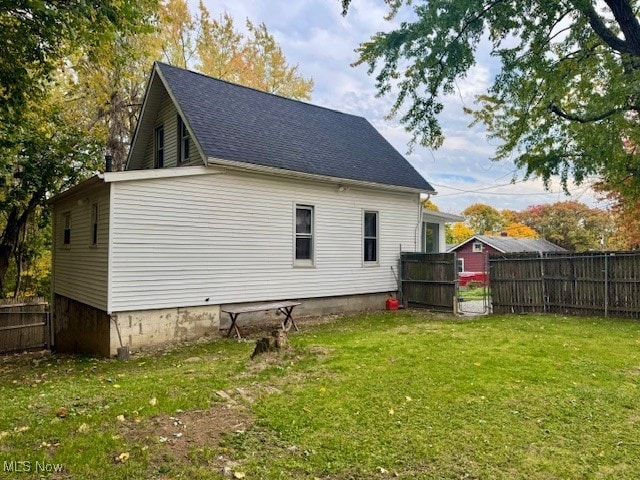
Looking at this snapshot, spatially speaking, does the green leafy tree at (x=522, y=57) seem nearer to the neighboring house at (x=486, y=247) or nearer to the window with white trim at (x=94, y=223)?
the window with white trim at (x=94, y=223)

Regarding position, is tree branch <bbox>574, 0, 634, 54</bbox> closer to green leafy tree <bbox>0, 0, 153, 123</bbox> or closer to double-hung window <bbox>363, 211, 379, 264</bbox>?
green leafy tree <bbox>0, 0, 153, 123</bbox>

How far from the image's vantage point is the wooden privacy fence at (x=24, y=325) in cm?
1170

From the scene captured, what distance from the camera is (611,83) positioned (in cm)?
780

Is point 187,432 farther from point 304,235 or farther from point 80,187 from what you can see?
point 304,235

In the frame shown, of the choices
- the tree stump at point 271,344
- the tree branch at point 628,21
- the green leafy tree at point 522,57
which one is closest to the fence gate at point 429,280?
the green leafy tree at point 522,57

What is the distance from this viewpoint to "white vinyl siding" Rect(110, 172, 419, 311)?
8.55 meters

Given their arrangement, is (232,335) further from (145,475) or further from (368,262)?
(145,475)

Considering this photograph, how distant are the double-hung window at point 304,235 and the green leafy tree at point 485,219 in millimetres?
43767

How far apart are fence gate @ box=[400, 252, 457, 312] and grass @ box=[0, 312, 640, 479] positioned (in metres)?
4.88

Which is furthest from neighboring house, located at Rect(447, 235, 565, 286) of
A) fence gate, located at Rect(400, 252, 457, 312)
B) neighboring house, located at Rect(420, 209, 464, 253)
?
fence gate, located at Rect(400, 252, 457, 312)

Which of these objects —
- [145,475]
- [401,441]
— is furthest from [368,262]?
[145,475]

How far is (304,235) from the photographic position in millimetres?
11547

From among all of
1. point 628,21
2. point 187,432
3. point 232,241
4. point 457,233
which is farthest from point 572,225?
point 187,432

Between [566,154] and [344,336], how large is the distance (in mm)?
8440
